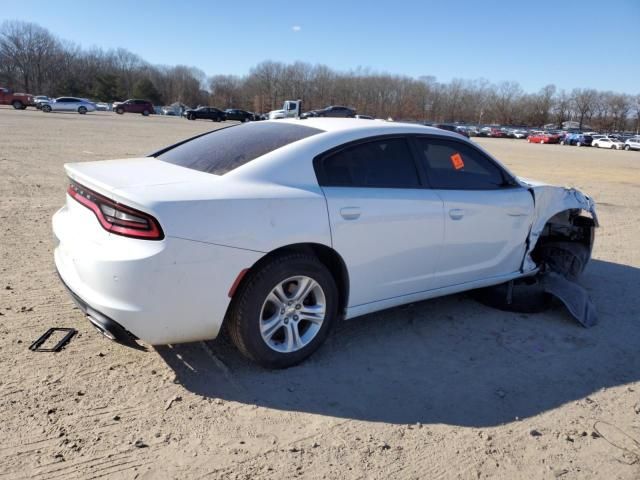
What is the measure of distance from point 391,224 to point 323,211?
59cm

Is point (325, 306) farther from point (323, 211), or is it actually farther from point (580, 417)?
point (580, 417)

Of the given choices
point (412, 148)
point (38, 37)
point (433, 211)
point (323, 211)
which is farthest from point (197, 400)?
point (38, 37)

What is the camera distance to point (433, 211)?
3.88m

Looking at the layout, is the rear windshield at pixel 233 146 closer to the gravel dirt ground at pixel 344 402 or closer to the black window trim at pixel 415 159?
the black window trim at pixel 415 159

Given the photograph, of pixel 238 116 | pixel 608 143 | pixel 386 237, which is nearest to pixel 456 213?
pixel 386 237

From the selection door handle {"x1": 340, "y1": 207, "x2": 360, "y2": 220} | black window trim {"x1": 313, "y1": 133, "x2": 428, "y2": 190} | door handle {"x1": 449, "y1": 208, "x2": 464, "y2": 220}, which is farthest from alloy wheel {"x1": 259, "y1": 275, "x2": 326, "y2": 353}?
door handle {"x1": 449, "y1": 208, "x2": 464, "y2": 220}

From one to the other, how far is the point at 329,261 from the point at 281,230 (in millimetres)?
574

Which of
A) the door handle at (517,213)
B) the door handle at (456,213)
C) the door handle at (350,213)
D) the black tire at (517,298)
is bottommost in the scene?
the black tire at (517,298)

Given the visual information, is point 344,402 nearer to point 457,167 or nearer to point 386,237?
point 386,237

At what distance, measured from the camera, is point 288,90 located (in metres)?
145

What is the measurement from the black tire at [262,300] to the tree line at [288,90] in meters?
121

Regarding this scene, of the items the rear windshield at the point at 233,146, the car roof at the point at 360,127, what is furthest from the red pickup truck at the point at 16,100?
the car roof at the point at 360,127

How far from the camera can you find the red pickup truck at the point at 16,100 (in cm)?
5519

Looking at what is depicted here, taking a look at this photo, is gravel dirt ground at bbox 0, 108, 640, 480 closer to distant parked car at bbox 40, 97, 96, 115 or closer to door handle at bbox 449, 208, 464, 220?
door handle at bbox 449, 208, 464, 220
